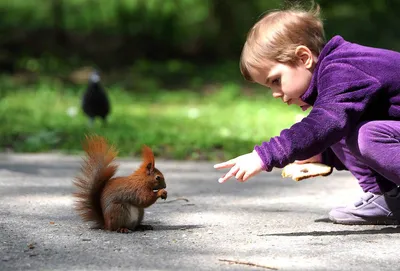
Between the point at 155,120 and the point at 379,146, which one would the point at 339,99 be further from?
the point at 155,120

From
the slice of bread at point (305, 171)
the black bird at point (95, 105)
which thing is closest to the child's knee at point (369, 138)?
the slice of bread at point (305, 171)

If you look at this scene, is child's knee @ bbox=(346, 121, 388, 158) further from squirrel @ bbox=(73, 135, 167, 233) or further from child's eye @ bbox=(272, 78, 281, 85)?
squirrel @ bbox=(73, 135, 167, 233)

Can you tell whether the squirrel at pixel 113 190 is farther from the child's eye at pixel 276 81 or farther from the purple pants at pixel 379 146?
the purple pants at pixel 379 146

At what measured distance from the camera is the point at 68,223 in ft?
10.1

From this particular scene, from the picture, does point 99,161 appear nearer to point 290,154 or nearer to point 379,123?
point 290,154

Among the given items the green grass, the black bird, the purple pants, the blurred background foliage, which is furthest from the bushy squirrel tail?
the black bird

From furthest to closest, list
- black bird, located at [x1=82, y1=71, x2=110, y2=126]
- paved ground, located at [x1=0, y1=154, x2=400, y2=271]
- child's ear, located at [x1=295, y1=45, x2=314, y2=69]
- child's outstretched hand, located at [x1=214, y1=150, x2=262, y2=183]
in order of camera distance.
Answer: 1. black bird, located at [x1=82, y1=71, x2=110, y2=126]
2. child's ear, located at [x1=295, y1=45, x2=314, y2=69]
3. child's outstretched hand, located at [x1=214, y1=150, x2=262, y2=183]
4. paved ground, located at [x1=0, y1=154, x2=400, y2=271]

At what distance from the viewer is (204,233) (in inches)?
115

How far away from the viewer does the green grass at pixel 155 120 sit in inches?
218

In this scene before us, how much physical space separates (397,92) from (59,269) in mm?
1513

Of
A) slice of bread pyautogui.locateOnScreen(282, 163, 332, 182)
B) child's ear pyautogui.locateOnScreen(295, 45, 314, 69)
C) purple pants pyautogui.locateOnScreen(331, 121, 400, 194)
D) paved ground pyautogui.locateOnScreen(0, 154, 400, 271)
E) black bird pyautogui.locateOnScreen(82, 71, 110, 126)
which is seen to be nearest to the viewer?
paved ground pyautogui.locateOnScreen(0, 154, 400, 271)

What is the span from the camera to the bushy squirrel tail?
301 cm

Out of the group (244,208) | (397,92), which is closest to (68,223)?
(244,208)

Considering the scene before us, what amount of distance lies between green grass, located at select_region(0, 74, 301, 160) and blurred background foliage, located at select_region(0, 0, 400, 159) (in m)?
0.02
